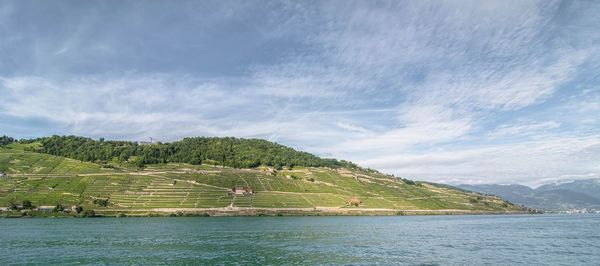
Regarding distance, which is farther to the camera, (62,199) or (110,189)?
(110,189)

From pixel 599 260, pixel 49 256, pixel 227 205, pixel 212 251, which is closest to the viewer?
pixel 599 260

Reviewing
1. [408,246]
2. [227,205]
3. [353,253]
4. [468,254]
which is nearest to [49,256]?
[353,253]

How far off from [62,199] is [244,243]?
143991 mm

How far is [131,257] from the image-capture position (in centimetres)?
5788

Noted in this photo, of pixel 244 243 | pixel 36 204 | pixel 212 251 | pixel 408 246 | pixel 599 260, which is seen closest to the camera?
pixel 599 260

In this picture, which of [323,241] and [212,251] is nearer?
[212,251]

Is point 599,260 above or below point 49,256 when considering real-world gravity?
above

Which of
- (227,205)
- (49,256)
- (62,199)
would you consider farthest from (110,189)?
(49,256)

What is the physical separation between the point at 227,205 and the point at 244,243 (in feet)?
398

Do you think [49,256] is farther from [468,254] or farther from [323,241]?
[468,254]

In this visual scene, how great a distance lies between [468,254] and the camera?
2361 inches

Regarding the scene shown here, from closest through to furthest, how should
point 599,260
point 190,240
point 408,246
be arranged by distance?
point 599,260 < point 408,246 < point 190,240

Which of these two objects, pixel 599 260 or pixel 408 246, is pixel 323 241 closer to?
pixel 408 246

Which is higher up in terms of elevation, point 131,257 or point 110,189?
point 110,189
